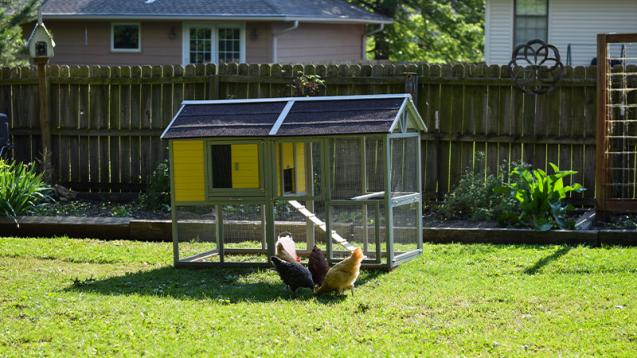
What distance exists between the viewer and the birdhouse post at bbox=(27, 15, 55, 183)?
14.8m

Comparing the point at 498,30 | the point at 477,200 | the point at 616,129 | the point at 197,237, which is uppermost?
the point at 498,30

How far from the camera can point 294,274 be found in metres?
8.84

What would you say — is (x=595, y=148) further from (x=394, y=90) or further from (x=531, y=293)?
(x=531, y=293)

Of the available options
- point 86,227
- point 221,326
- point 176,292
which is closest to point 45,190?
point 86,227

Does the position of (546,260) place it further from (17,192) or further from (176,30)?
(176,30)

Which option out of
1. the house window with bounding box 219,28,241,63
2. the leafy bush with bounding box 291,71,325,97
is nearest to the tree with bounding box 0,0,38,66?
the house window with bounding box 219,28,241,63

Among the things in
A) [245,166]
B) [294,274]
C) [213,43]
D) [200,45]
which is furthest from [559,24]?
[294,274]

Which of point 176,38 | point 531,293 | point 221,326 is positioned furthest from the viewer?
point 176,38

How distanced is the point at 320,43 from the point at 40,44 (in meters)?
16.8

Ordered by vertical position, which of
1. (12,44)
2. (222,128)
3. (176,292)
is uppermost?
(12,44)

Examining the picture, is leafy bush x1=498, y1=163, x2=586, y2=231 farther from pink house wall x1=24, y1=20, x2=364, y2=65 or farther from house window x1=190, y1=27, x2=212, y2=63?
house window x1=190, y1=27, x2=212, y2=63

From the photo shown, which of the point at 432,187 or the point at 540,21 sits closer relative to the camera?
the point at 432,187

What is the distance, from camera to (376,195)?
1014 cm

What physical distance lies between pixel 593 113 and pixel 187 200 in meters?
5.84
